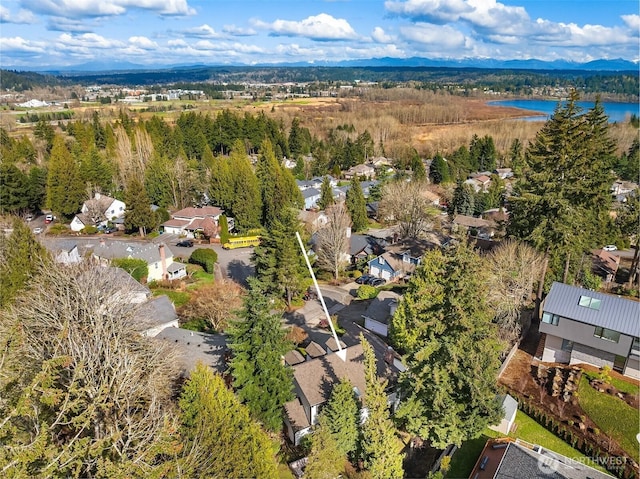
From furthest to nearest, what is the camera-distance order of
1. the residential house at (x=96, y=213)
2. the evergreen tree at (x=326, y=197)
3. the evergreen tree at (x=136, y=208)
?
the evergreen tree at (x=326, y=197) → the residential house at (x=96, y=213) → the evergreen tree at (x=136, y=208)

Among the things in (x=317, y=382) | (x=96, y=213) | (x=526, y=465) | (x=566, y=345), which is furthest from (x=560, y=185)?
(x=96, y=213)

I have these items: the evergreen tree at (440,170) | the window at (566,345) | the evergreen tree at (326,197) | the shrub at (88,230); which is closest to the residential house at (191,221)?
the shrub at (88,230)

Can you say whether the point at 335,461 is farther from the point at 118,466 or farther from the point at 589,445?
the point at 589,445

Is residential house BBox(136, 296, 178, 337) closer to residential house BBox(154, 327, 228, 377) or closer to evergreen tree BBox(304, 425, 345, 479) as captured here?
residential house BBox(154, 327, 228, 377)

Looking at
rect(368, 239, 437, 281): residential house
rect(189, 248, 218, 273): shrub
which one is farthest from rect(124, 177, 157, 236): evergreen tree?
rect(368, 239, 437, 281): residential house

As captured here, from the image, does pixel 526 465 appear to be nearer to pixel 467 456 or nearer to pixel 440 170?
Answer: pixel 467 456

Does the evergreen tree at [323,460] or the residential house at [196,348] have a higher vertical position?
the evergreen tree at [323,460]

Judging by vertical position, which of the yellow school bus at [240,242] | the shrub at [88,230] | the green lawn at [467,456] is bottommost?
the yellow school bus at [240,242]

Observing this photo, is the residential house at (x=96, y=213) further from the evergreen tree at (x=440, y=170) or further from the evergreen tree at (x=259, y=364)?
the evergreen tree at (x=440, y=170)
